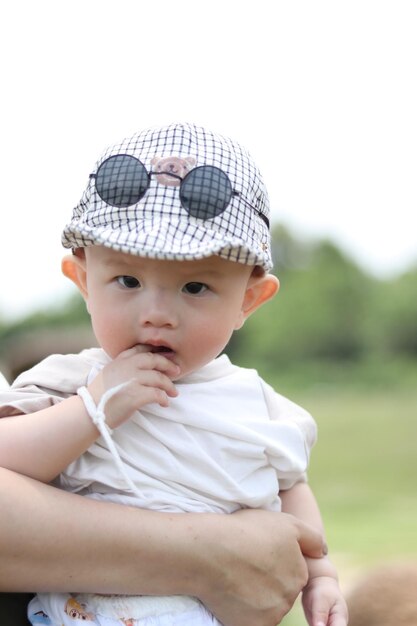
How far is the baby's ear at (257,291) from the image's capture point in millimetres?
2207

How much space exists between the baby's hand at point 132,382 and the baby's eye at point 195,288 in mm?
154

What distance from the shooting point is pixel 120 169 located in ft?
6.67

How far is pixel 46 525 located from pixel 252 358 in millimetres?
25629

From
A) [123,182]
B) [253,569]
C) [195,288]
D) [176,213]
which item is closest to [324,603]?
[253,569]

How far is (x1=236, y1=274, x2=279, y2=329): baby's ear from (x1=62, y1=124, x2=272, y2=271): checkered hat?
0.07 metres

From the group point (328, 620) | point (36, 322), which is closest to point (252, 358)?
point (36, 322)

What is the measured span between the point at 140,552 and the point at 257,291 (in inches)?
27.7

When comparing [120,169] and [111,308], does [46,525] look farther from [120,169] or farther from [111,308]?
[120,169]

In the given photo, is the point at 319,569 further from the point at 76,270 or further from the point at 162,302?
Answer: the point at 76,270

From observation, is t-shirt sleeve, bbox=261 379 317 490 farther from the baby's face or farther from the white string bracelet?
the white string bracelet

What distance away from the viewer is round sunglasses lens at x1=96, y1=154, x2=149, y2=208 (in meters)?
2.01

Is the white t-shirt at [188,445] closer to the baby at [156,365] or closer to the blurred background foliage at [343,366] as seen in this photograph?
the baby at [156,365]

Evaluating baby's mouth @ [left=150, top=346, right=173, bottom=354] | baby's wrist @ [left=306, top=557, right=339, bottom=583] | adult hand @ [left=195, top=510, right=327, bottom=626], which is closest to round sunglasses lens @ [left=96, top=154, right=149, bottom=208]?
baby's mouth @ [left=150, top=346, right=173, bottom=354]

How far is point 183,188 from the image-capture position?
201cm
